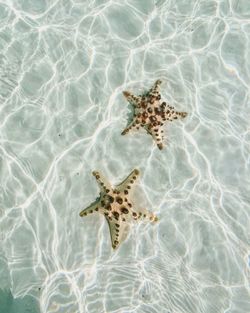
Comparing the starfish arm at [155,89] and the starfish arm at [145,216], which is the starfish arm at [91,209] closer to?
the starfish arm at [145,216]

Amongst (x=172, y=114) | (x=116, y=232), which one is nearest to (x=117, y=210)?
(x=116, y=232)

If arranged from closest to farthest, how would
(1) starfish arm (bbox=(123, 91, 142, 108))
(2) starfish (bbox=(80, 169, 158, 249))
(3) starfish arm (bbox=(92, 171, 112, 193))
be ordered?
(2) starfish (bbox=(80, 169, 158, 249)) < (3) starfish arm (bbox=(92, 171, 112, 193)) < (1) starfish arm (bbox=(123, 91, 142, 108))

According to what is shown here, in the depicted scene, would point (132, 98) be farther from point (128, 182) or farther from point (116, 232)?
point (116, 232)

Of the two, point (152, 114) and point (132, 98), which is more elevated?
point (132, 98)

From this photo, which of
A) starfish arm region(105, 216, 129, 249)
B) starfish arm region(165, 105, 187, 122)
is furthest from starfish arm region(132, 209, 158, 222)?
starfish arm region(165, 105, 187, 122)

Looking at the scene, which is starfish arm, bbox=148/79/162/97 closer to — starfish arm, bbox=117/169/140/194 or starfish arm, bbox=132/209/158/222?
starfish arm, bbox=117/169/140/194

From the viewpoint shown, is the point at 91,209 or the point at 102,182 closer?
the point at 91,209
